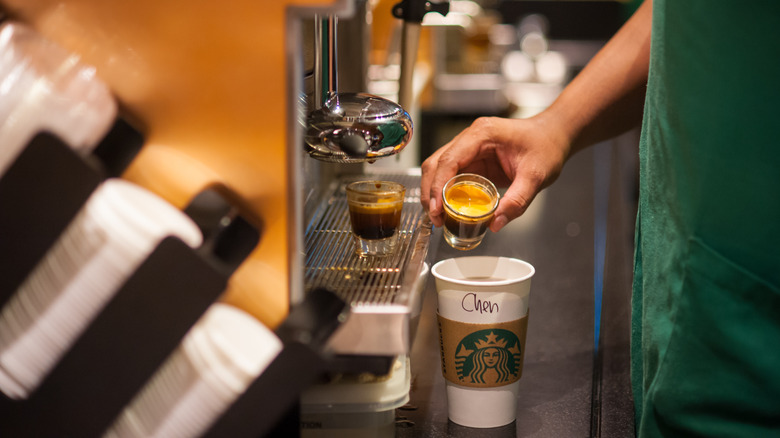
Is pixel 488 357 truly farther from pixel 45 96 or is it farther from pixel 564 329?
pixel 45 96

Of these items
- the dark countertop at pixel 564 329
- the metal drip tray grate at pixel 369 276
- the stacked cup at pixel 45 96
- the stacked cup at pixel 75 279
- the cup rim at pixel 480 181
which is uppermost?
the stacked cup at pixel 45 96

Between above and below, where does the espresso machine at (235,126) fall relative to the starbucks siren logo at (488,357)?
above

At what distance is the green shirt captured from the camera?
2.43 feet

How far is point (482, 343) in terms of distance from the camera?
88cm

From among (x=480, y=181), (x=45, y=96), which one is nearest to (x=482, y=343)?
(x=480, y=181)

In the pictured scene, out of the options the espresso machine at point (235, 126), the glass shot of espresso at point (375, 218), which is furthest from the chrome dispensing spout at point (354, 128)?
the espresso machine at point (235, 126)

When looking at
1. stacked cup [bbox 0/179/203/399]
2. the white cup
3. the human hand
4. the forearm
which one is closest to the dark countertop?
the white cup

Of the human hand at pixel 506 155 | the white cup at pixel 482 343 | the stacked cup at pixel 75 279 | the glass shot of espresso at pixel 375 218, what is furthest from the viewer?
the human hand at pixel 506 155

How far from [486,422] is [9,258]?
21.4 inches

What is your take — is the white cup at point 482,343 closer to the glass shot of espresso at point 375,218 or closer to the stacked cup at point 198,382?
the glass shot of espresso at point 375,218

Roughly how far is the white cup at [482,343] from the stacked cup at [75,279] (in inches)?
13.4

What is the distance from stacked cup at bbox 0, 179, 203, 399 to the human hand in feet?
1.69

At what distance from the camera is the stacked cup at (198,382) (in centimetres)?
66

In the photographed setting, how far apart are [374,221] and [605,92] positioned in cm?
46
